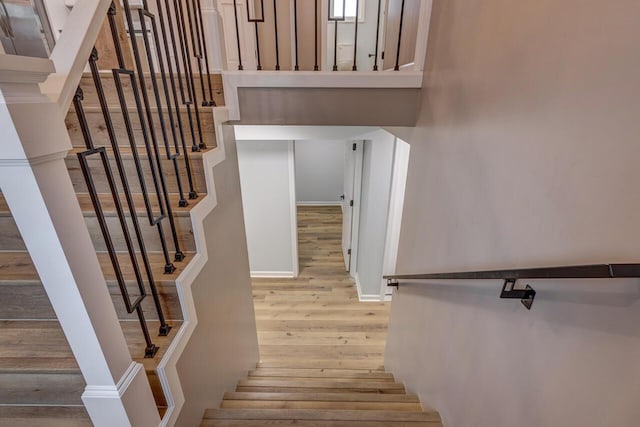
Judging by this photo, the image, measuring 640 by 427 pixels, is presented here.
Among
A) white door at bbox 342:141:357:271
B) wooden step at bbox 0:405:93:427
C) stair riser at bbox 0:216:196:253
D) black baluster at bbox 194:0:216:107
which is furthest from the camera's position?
white door at bbox 342:141:357:271

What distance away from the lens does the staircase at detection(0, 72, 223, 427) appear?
0.97 m

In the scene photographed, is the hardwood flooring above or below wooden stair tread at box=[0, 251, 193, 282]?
below

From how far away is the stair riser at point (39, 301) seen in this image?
111 cm

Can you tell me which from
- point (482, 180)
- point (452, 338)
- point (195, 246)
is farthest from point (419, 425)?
point (195, 246)

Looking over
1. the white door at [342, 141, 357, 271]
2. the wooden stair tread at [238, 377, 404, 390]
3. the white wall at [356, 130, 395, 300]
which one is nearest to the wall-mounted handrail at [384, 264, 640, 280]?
the wooden stair tread at [238, 377, 404, 390]

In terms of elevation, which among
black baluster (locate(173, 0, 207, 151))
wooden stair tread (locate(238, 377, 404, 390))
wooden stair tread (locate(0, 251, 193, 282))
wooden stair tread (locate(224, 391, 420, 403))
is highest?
black baluster (locate(173, 0, 207, 151))

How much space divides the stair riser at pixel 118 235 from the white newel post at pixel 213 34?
1.08 meters

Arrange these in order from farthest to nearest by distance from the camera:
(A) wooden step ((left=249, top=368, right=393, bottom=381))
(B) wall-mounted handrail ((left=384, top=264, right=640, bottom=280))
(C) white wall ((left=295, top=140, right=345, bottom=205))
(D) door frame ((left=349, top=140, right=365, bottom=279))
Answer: (C) white wall ((left=295, top=140, right=345, bottom=205)), (D) door frame ((left=349, top=140, right=365, bottom=279)), (A) wooden step ((left=249, top=368, right=393, bottom=381)), (B) wall-mounted handrail ((left=384, top=264, right=640, bottom=280))

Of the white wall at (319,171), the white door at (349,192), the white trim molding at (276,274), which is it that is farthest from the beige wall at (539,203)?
the white wall at (319,171)

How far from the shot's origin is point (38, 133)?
22.9 inches

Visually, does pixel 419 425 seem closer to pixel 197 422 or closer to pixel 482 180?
pixel 197 422

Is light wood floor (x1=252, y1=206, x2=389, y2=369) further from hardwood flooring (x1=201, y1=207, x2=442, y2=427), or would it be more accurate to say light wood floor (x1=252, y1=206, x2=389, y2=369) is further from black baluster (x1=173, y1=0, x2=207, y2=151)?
black baluster (x1=173, y1=0, x2=207, y2=151)

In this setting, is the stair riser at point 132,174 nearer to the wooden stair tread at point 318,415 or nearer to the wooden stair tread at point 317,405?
the wooden stair tread at point 318,415

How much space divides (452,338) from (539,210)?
0.81 metres
